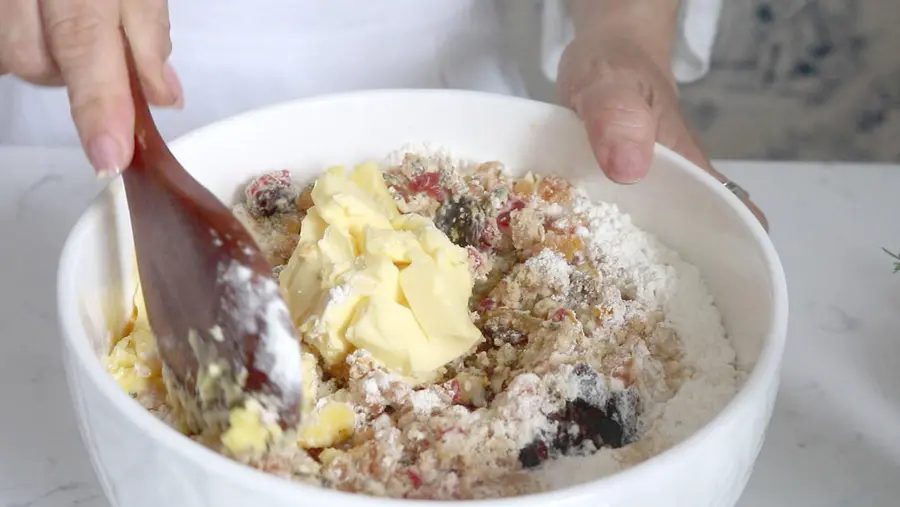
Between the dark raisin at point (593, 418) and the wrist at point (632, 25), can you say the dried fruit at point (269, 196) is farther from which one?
the wrist at point (632, 25)

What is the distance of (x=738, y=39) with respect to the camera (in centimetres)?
154

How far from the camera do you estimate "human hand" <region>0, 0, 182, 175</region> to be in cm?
58

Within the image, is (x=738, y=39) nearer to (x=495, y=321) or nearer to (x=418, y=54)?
(x=418, y=54)

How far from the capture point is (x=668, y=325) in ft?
2.15

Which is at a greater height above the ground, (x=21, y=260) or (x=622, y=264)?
(x=622, y=264)

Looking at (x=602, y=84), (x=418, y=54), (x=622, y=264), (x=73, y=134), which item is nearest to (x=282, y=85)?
(x=418, y=54)

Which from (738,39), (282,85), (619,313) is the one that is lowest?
(738,39)

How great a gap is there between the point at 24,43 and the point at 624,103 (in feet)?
1.60

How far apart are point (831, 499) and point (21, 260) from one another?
768 mm

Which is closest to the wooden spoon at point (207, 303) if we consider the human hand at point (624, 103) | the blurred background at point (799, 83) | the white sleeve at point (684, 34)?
the human hand at point (624, 103)

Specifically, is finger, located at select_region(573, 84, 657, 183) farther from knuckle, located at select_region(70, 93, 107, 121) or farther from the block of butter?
knuckle, located at select_region(70, 93, 107, 121)

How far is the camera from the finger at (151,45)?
2.26ft

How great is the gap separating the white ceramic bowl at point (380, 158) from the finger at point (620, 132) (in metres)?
0.02

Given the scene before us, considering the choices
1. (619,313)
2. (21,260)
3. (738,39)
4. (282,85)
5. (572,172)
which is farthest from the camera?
(738,39)
